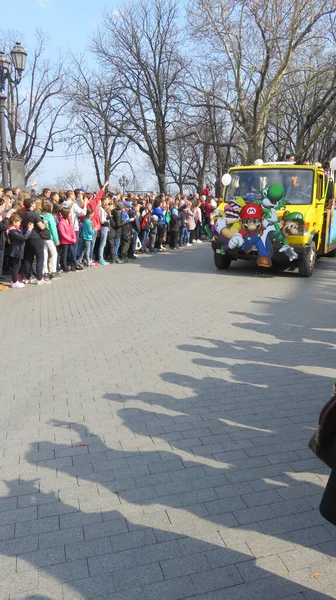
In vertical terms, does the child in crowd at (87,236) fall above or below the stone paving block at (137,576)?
above

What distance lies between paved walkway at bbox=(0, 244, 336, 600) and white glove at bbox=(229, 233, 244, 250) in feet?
12.4

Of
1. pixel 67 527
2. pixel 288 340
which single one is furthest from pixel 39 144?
pixel 67 527

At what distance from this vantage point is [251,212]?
11.0 m

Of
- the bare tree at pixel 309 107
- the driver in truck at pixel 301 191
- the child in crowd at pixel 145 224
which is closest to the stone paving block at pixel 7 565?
the driver in truck at pixel 301 191

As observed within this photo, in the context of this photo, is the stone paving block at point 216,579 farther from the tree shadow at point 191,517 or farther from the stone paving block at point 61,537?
the stone paving block at point 61,537

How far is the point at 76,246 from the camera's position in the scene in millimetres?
12383

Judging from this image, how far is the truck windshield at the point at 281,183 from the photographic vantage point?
11266 millimetres

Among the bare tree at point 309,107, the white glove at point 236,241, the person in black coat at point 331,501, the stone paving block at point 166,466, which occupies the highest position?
the bare tree at point 309,107

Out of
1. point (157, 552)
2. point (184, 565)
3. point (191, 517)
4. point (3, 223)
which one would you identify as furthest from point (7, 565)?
point (3, 223)

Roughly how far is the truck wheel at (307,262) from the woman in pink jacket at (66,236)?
527 cm

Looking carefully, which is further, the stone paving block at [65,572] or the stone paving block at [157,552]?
the stone paving block at [157,552]

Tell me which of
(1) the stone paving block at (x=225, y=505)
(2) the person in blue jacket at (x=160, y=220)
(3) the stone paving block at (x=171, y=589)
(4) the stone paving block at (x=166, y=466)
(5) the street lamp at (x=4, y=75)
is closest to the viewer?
(3) the stone paving block at (x=171, y=589)

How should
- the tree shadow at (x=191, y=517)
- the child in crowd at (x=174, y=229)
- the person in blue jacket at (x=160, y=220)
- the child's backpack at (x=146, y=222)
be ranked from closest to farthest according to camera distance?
the tree shadow at (x=191, y=517) < the child's backpack at (x=146, y=222) < the person in blue jacket at (x=160, y=220) < the child in crowd at (x=174, y=229)

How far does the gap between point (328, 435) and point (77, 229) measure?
10.6 meters
